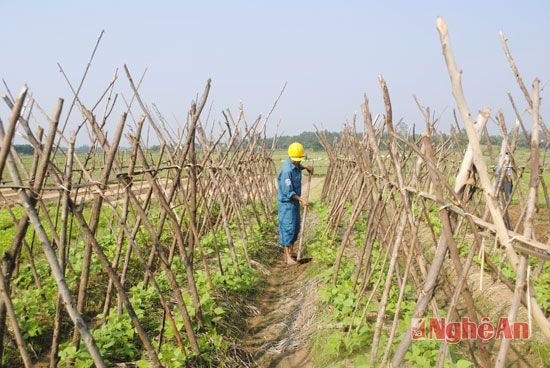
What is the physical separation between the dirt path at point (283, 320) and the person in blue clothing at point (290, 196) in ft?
1.84

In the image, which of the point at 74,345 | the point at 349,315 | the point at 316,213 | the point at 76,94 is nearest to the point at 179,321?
the point at 74,345

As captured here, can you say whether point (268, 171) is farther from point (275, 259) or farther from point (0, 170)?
point (0, 170)

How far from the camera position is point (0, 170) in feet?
6.73

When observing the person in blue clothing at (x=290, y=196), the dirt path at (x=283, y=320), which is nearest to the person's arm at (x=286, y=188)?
the person in blue clothing at (x=290, y=196)

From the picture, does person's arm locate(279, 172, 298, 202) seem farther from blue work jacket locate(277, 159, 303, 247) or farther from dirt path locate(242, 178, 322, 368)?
dirt path locate(242, 178, 322, 368)

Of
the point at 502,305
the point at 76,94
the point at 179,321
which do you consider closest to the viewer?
the point at 76,94

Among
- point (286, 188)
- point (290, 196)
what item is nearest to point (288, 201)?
point (290, 196)

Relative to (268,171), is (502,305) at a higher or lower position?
lower

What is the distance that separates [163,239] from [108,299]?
13.7ft

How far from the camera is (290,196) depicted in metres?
6.84

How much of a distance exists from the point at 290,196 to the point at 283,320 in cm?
237

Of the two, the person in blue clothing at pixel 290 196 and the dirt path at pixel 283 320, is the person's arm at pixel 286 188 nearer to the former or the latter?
the person in blue clothing at pixel 290 196

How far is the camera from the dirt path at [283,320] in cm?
416

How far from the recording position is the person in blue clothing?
268 inches
